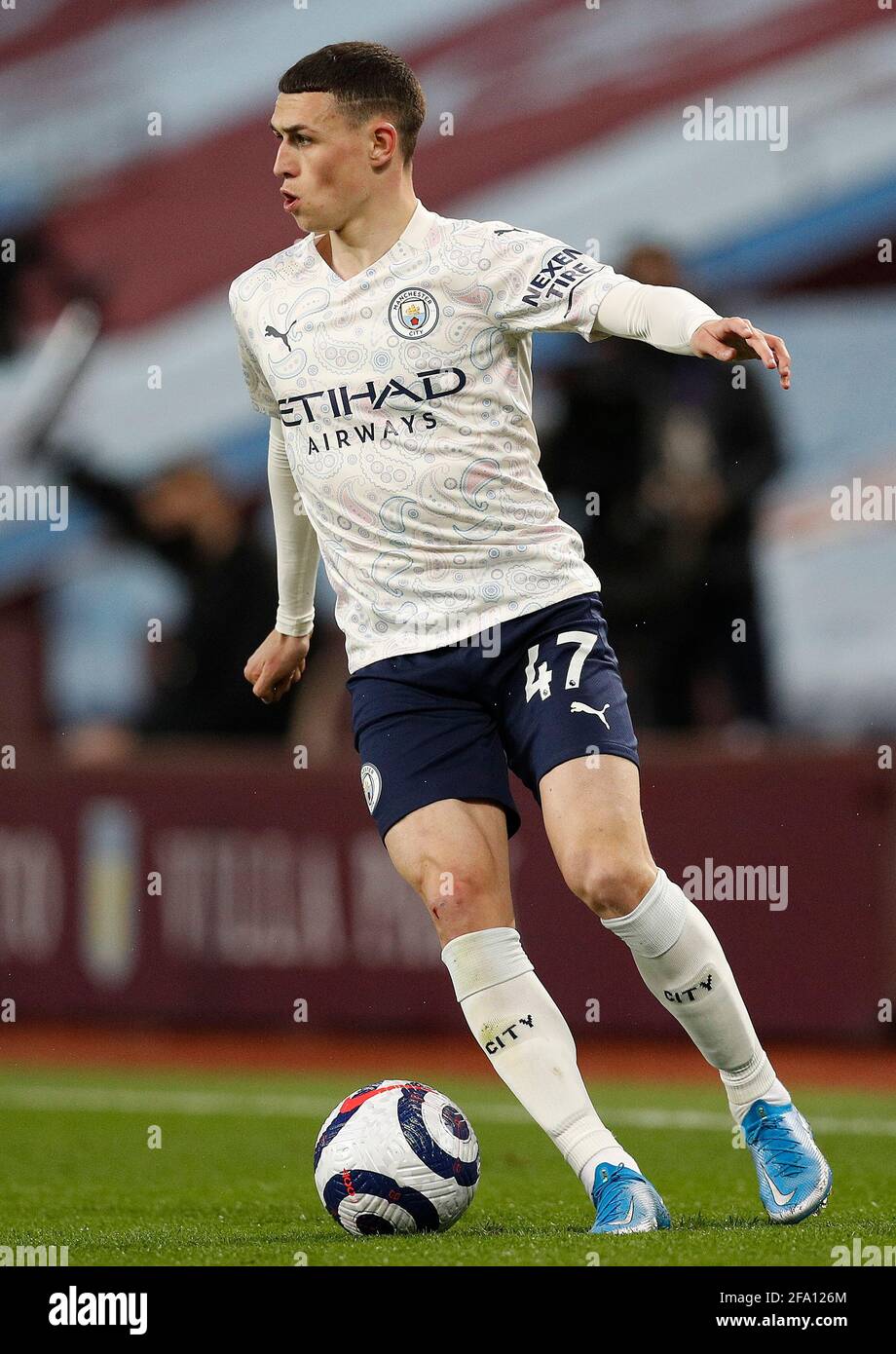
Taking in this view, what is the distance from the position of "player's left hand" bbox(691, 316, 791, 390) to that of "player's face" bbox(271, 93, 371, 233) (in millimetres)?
911

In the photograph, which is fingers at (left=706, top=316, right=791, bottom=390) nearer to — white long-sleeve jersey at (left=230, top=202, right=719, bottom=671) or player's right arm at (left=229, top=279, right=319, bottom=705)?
white long-sleeve jersey at (left=230, top=202, right=719, bottom=671)

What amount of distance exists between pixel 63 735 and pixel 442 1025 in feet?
→ 11.4

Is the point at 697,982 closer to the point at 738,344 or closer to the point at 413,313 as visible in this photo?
the point at 738,344

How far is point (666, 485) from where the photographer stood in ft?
29.8

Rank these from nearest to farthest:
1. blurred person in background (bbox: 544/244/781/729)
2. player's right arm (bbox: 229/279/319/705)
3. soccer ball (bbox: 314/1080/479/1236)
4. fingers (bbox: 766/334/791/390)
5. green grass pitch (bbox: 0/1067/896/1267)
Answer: fingers (bbox: 766/334/791/390) < green grass pitch (bbox: 0/1067/896/1267) < soccer ball (bbox: 314/1080/479/1236) < player's right arm (bbox: 229/279/319/705) < blurred person in background (bbox: 544/244/781/729)

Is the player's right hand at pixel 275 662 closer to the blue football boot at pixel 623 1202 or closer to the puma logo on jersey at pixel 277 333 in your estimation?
the puma logo on jersey at pixel 277 333

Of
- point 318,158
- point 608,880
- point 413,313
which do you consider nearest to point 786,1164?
point 608,880

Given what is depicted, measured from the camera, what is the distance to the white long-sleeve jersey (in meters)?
4.38

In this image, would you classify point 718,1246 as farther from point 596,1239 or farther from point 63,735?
point 63,735

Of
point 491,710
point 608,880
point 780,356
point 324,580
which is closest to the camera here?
point 780,356

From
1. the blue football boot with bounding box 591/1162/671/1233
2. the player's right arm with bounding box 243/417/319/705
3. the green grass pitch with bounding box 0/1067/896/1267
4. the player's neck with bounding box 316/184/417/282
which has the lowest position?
the green grass pitch with bounding box 0/1067/896/1267

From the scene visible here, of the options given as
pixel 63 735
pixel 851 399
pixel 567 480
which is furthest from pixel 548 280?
pixel 851 399

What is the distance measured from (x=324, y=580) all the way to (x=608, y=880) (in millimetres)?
7428

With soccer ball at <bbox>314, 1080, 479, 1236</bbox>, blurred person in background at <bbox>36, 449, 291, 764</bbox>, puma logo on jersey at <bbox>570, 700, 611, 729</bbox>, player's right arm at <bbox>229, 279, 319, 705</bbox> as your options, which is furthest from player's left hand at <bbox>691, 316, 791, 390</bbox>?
blurred person in background at <bbox>36, 449, 291, 764</bbox>
